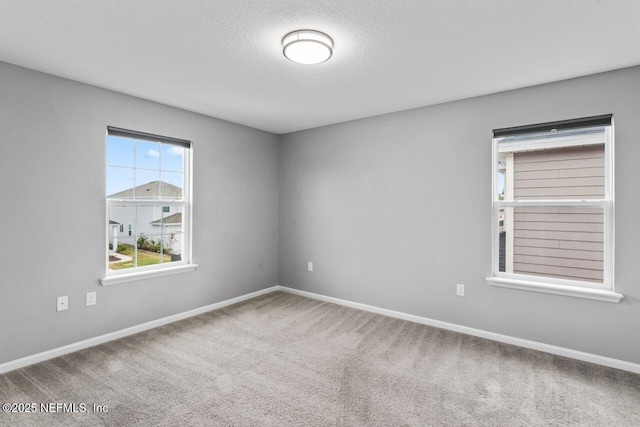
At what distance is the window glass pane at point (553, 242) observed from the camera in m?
2.78

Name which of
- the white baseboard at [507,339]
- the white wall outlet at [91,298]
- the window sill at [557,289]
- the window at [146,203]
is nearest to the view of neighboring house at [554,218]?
the window sill at [557,289]

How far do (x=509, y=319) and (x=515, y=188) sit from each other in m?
1.27

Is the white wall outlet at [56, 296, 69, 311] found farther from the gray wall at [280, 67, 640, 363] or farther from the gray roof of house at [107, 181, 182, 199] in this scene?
the gray wall at [280, 67, 640, 363]

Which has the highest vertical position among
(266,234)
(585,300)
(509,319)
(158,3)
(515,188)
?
(158,3)

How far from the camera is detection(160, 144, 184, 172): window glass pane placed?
11.7 ft

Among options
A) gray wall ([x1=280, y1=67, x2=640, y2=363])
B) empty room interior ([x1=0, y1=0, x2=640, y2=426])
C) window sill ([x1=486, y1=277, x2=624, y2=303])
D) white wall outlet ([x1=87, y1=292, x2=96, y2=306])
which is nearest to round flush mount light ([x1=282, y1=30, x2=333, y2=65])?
empty room interior ([x1=0, y1=0, x2=640, y2=426])

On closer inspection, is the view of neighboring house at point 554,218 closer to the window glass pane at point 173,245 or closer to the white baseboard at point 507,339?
the white baseboard at point 507,339

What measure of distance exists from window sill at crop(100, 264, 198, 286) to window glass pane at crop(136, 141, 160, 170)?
3.67 feet

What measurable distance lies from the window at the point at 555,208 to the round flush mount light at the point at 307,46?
2.00m

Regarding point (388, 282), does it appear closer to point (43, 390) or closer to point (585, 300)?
point (585, 300)

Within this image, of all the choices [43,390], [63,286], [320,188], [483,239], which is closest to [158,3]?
[63,286]

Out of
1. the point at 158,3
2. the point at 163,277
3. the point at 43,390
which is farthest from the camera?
the point at 163,277

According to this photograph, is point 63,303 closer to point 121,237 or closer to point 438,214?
point 121,237

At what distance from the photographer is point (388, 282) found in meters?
3.79
